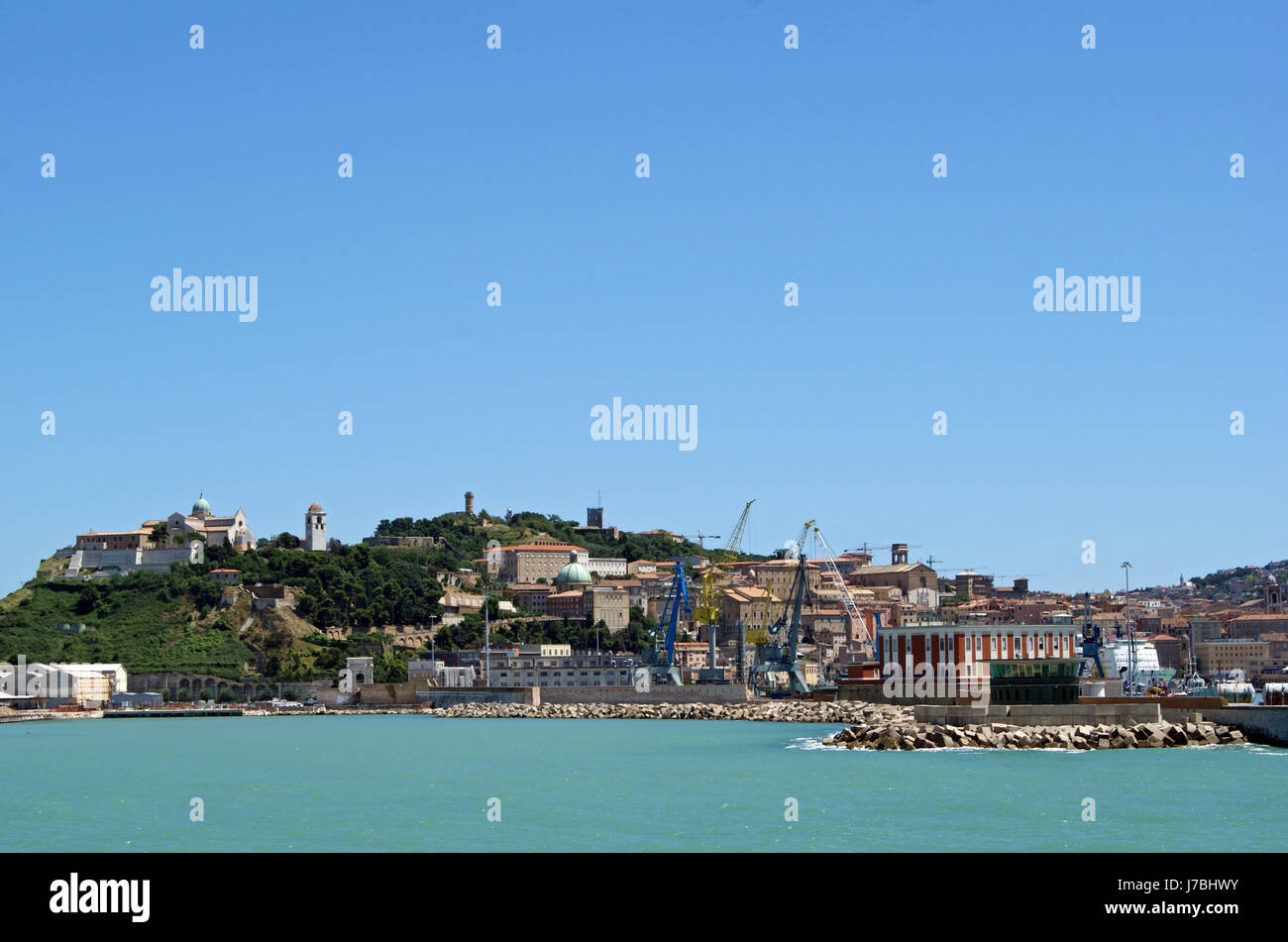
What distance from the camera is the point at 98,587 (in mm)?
141750

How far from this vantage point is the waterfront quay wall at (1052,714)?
5822 centimetres

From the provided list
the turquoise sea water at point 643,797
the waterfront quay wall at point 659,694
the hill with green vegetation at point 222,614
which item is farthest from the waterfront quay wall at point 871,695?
the hill with green vegetation at point 222,614

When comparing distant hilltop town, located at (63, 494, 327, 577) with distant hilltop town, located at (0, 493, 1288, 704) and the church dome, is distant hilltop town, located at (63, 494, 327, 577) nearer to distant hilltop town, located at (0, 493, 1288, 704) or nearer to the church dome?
distant hilltop town, located at (0, 493, 1288, 704)

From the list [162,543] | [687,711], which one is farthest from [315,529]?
[687,711]

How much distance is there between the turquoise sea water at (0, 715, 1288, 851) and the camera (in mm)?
30625

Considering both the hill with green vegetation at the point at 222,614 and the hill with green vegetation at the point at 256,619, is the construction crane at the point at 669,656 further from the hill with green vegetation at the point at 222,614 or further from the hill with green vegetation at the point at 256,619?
the hill with green vegetation at the point at 222,614

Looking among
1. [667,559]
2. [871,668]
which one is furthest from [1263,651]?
[871,668]

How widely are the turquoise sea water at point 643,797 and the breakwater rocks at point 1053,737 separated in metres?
1.55

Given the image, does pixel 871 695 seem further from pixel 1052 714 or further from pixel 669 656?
pixel 669 656

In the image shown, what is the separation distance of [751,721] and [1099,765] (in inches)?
1625

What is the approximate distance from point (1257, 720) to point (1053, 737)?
7.37 m

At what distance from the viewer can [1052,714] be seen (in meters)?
60.0
